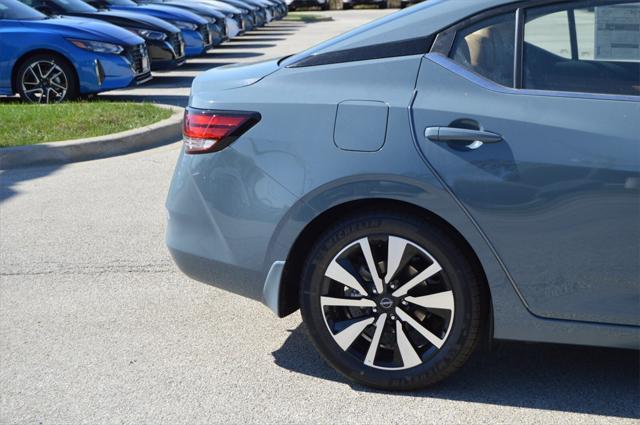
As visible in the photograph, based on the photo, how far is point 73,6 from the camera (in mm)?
15016

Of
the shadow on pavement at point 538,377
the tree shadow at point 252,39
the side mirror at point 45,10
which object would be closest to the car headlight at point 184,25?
the side mirror at point 45,10

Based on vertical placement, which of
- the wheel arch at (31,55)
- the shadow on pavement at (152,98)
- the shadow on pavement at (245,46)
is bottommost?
the shadow on pavement at (245,46)

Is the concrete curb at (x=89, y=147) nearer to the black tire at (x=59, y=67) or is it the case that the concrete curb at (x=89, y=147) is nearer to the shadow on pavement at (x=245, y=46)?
the black tire at (x=59, y=67)

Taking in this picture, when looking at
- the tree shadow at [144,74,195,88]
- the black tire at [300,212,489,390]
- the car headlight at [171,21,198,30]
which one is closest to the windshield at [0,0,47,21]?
the tree shadow at [144,74,195,88]

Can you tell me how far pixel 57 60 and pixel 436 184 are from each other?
9.17m

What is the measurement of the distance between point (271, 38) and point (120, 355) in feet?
72.9

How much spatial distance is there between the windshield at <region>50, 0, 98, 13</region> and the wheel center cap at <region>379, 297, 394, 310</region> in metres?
11.7

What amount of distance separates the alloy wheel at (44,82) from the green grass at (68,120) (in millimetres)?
1032

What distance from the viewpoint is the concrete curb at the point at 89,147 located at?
347 inches

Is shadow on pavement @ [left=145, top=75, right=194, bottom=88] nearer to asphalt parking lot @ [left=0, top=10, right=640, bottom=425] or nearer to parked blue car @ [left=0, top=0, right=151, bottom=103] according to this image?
parked blue car @ [left=0, top=0, right=151, bottom=103]

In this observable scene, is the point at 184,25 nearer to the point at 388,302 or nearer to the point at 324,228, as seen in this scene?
the point at 324,228

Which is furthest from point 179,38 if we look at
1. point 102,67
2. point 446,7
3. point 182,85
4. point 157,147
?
point 446,7

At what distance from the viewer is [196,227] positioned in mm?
4379

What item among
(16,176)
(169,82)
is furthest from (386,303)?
(169,82)
